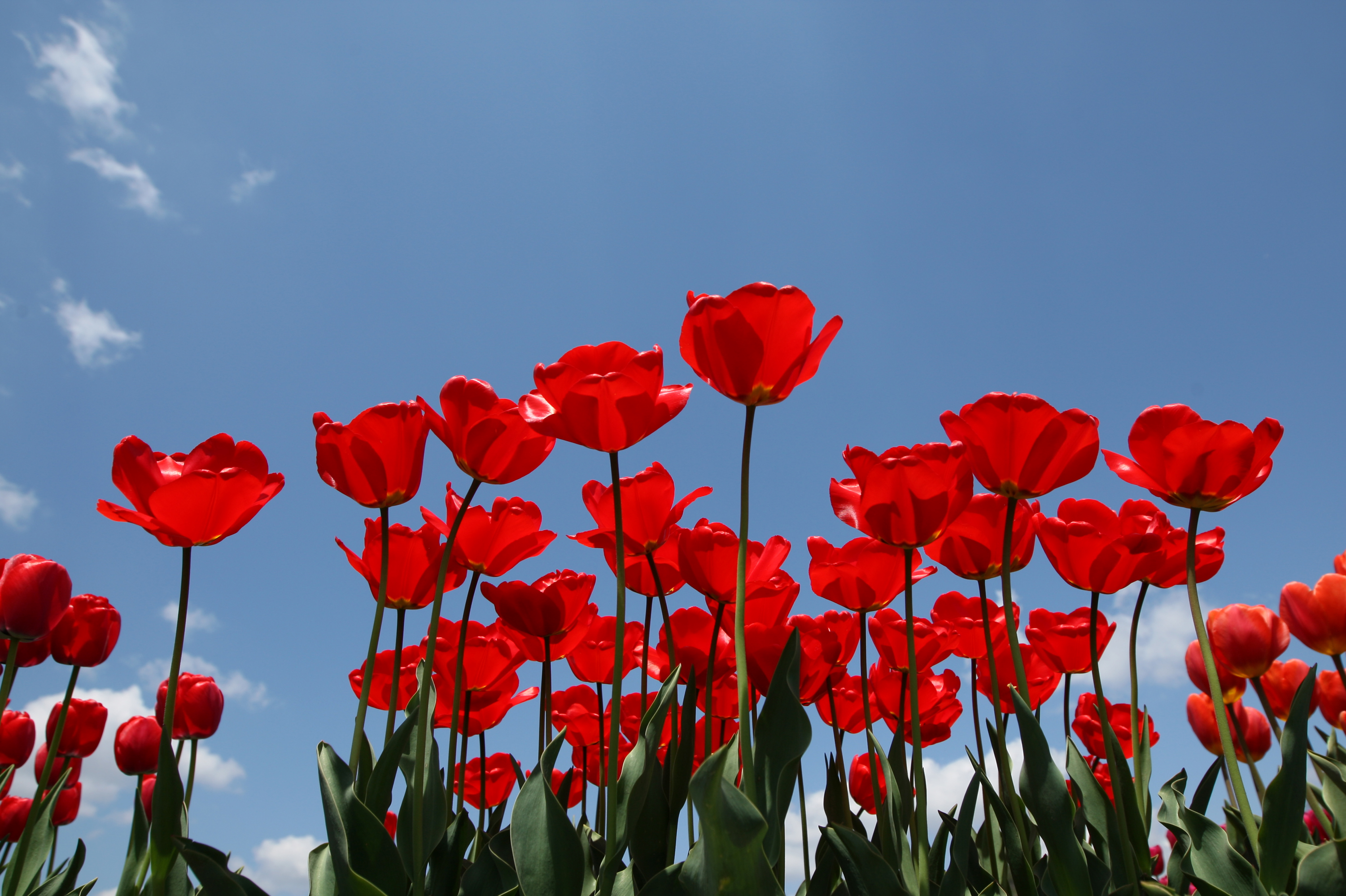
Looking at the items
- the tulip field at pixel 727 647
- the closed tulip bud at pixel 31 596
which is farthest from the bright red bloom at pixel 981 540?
the closed tulip bud at pixel 31 596

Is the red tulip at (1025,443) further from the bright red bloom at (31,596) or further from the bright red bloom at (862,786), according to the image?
the bright red bloom at (31,596)

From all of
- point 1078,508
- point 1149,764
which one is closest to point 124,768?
point 1078,508

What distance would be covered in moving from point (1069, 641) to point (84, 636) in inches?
124

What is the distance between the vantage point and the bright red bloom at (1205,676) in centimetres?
269

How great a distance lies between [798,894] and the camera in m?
1.82

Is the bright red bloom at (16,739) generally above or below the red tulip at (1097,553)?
below

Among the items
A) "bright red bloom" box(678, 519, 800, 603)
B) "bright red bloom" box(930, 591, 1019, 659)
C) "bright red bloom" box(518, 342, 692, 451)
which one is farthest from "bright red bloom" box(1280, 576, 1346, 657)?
"bright red bloom" box(518, 342, 692, 451)

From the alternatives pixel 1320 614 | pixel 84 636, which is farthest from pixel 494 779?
pixel 1320 614

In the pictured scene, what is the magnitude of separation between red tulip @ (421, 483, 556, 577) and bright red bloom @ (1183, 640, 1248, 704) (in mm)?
2241

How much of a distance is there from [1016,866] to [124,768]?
279 cm

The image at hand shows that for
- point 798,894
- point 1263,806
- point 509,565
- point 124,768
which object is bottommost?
point 798,894

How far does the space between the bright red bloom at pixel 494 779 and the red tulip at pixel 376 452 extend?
147 centimetres

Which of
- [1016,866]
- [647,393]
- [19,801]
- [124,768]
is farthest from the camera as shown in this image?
[19,801]

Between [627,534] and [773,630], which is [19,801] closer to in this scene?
[627,534]
